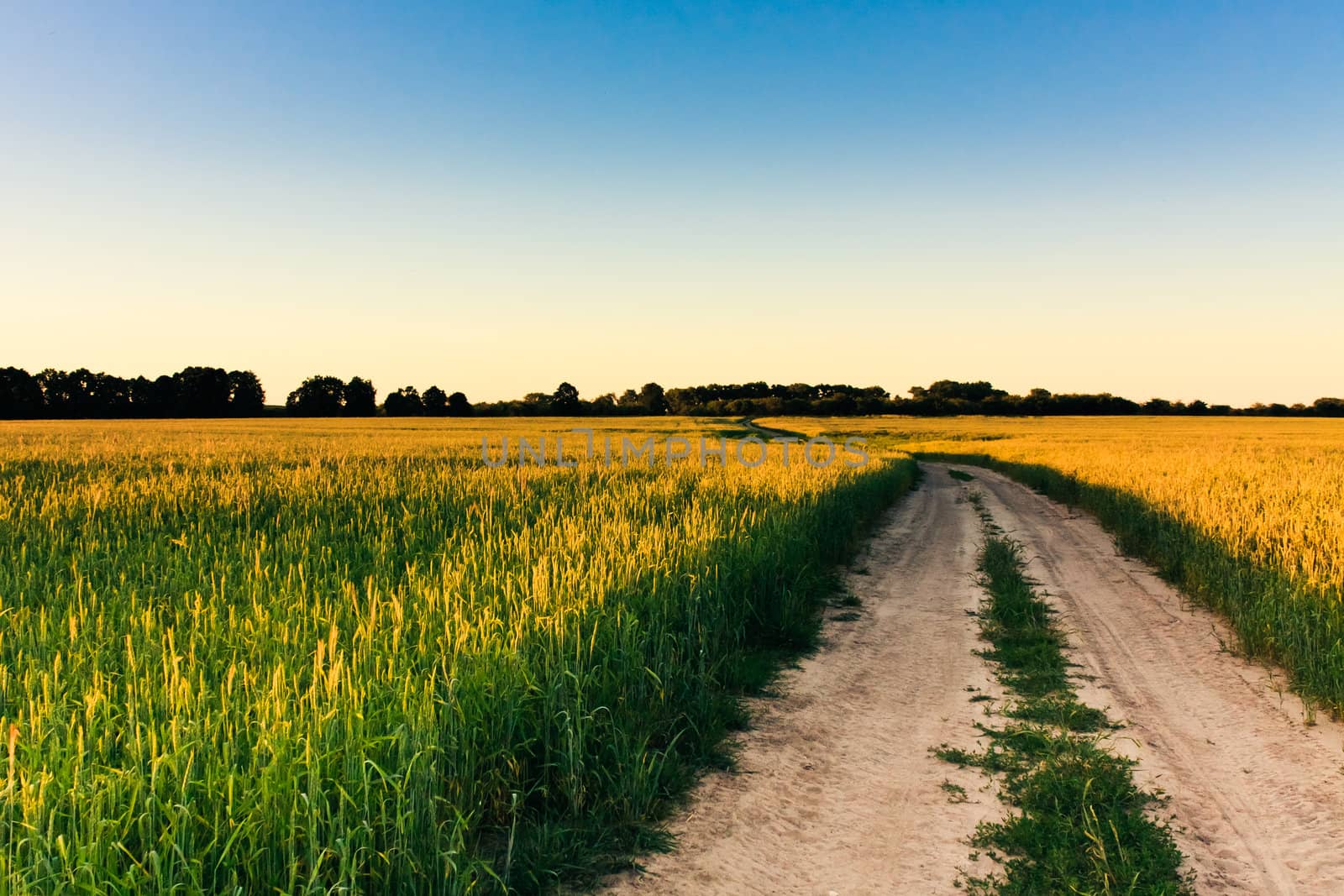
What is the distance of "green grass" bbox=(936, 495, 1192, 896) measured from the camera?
3.49 metres

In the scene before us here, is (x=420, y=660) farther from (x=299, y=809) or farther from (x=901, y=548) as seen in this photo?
(x=901, y=548)

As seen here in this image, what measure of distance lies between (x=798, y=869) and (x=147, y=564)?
640 cm

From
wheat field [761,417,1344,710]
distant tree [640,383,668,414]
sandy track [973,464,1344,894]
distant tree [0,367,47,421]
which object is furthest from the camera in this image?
distant tree [640,383,668,414]

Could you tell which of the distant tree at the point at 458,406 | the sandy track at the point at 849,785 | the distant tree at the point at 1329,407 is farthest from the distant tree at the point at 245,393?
the distant tree at the point at 1329,407

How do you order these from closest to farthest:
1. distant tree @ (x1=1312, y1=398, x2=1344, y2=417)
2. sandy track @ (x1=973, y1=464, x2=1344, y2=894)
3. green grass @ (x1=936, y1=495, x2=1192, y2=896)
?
green grass @ (x1=936, y1=495, x2=1192, y2=896)
sandy track @ (x1=973, y1=464, x2=1344, y2=894)
distant tree @ (x1=1312, y1=398, x2=1344, y2=417)

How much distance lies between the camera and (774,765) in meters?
4.74

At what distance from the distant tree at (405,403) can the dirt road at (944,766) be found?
121 m

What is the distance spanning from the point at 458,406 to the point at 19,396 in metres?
61.4

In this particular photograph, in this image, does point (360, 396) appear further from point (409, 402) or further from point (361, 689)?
point (361, 689)

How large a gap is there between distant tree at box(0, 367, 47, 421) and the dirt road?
130 meters

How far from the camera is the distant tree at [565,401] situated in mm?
114512

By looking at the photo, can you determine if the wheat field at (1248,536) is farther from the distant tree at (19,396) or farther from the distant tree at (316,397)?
the distant tree at (19,396)

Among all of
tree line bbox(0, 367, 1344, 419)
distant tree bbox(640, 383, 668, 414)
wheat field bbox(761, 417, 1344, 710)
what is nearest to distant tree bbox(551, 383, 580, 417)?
tree line bbox(0, 367, 1344, 419)

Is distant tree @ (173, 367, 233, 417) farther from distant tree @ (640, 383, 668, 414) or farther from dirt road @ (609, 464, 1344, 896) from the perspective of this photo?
dirt road @ (609, 464, 1344, 896)
